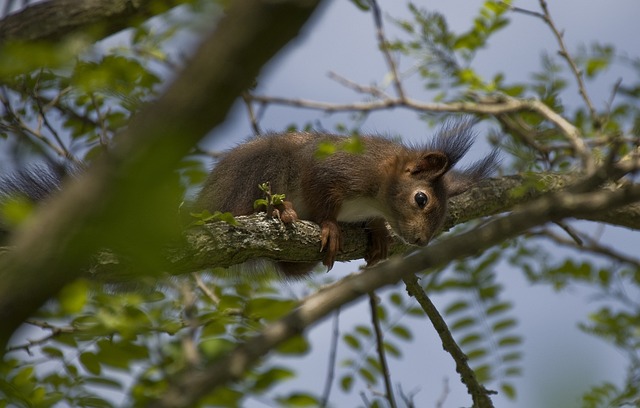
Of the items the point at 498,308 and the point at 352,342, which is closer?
the point at 352,342

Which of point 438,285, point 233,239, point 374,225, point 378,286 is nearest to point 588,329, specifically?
point 438,285

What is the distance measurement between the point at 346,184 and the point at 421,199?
50 cm

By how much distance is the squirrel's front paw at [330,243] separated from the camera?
435cm

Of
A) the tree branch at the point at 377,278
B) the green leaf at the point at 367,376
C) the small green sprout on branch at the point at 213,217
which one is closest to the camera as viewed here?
the tree branch at the point at 377,278

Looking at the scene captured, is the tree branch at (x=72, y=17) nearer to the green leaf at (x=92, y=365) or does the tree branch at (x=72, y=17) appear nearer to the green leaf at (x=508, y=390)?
the green leaf at (x=92, y=365)

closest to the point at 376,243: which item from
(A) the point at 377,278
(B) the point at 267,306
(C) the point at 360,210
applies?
(C) the point at 360,210

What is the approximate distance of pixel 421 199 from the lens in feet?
17.3

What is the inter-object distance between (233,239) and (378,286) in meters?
2.30

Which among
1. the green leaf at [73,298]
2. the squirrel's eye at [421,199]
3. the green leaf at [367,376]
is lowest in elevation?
the green leaf at [73,298]

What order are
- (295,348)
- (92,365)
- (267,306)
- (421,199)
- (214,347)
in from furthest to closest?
(421,199)
(267,306)
(92,365)
(295,348)
(214,347)

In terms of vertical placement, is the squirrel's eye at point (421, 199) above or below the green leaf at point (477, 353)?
above

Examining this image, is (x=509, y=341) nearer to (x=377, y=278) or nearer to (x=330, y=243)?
(x=330, y=243)

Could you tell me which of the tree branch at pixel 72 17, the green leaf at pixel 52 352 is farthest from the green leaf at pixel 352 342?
the tree branch at pixel 72 17

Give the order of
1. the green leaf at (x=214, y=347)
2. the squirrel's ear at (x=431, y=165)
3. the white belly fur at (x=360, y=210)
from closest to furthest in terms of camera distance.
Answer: the green leaf at (x=214, y=347) → the white belly fur at (x=360, y=210) → the squirrel's ear at (x=431, y=165)
